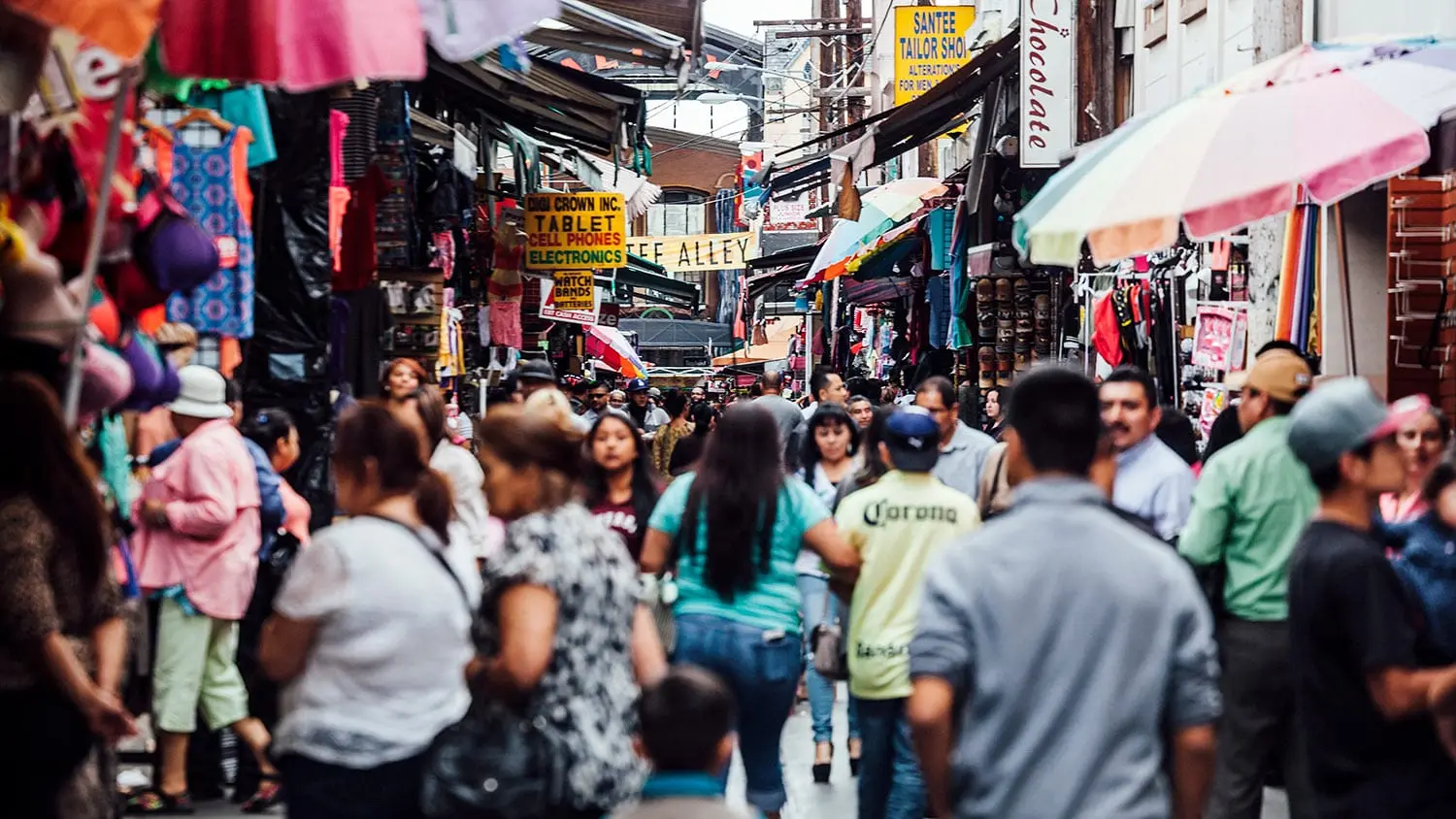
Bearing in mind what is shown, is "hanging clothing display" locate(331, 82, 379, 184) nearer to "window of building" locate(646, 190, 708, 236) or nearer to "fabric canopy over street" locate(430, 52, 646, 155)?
"fabric canopy over street" locate(430, 52, 646, 155)

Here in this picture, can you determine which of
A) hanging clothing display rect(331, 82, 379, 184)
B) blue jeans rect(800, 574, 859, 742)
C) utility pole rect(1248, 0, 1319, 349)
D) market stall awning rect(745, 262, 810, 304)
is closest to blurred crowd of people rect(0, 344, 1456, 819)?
blue jeans rect(800, 574, 859, 742)

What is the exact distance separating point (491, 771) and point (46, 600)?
1.26 metres

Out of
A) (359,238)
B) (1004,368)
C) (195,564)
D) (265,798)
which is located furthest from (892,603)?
(1004,368)

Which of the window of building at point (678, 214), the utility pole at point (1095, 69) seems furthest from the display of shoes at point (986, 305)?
the window of building at point (678, 214)

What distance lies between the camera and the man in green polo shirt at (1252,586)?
22.9 feet

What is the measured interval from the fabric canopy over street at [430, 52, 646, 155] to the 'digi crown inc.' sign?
366 cm

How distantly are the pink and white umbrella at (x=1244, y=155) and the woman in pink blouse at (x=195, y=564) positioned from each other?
12.4 feet

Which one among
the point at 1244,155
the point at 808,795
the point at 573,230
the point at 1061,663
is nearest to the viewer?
the point at 1061,663

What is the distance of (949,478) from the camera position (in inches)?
414

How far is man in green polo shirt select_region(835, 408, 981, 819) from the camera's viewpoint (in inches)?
293

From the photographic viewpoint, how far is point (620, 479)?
8406mm

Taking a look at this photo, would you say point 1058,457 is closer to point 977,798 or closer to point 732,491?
point 977,798

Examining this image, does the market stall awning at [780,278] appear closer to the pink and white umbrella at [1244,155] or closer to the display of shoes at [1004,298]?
the display of shoes at [1004,298]

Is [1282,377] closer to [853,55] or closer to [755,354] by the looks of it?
[853,55]
